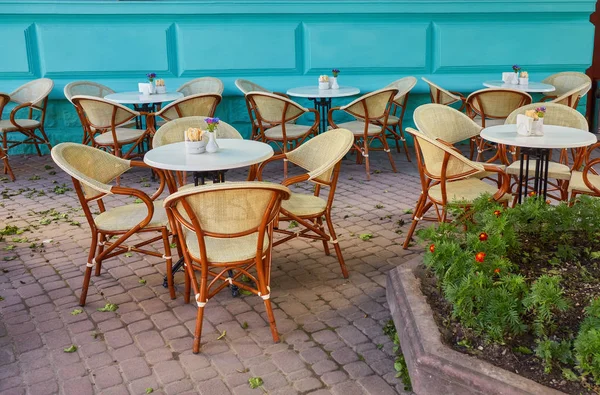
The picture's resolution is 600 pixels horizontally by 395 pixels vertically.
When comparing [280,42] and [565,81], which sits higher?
[280,42]

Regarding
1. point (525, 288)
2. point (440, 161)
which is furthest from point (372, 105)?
point (525, 288)

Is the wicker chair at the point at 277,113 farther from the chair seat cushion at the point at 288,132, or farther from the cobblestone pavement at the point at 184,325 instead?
the cobblestone pavement at the point at 184,325

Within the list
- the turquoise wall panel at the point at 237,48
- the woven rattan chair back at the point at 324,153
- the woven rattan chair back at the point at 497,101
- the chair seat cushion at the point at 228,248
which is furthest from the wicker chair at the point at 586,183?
the turquoise wall panel at the point at 237,48

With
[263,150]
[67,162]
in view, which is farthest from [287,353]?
[67,162]

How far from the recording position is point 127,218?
11.9 feet

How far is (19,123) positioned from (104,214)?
379cm

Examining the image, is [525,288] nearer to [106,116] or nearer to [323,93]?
[323,93]

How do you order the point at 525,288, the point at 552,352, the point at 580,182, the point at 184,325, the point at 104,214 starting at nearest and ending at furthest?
the point at 552,352, the point at 525,288, the point at 184,325, the point at 104,214, the point at 580,182

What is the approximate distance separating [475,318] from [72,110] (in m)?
6.15

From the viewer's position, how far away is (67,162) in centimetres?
345

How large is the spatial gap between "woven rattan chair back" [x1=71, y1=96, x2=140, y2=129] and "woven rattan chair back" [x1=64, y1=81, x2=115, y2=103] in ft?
2.61

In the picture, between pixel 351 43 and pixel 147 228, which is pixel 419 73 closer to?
pixel 351 43

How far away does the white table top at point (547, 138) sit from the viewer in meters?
3.86

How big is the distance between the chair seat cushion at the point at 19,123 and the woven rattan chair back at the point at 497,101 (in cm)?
452
